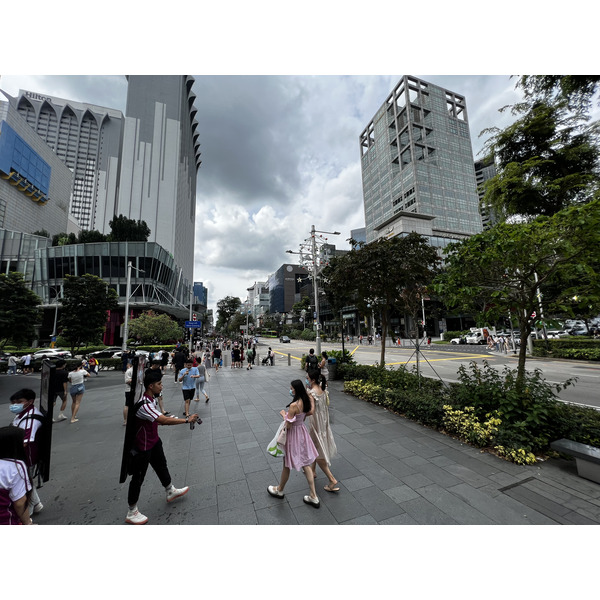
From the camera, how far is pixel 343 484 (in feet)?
12.5

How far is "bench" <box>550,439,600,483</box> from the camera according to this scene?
144 inches

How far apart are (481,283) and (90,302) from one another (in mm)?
22497

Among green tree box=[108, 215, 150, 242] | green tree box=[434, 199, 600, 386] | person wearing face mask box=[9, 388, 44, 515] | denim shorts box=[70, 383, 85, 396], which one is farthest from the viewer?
green tree box=[108, 215, 150, 242]

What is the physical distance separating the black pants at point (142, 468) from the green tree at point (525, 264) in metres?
5.43

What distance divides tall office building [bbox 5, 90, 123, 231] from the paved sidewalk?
117 metres

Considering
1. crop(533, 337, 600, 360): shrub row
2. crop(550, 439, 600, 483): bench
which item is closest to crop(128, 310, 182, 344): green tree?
crop(550, 439, 600, 483): bench

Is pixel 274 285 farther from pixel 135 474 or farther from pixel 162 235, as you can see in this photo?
pixel 135 474

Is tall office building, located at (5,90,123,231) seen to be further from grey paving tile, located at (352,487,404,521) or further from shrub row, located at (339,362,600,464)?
grey paving tile, located at (352,487,404,521)

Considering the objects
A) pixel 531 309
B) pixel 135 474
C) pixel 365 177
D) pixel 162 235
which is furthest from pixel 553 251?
pixel 365 177

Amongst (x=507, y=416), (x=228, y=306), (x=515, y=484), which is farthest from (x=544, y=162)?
(x=228, y=306)

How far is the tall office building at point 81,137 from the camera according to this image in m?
97.8

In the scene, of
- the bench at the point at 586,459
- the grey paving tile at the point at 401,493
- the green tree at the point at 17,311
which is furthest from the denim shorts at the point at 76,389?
the bench at the point at 586,459

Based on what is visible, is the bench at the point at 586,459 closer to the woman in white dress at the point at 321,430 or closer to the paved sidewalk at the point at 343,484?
the paved sidewalk at the point at 343,484

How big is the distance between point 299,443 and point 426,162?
278 ft
